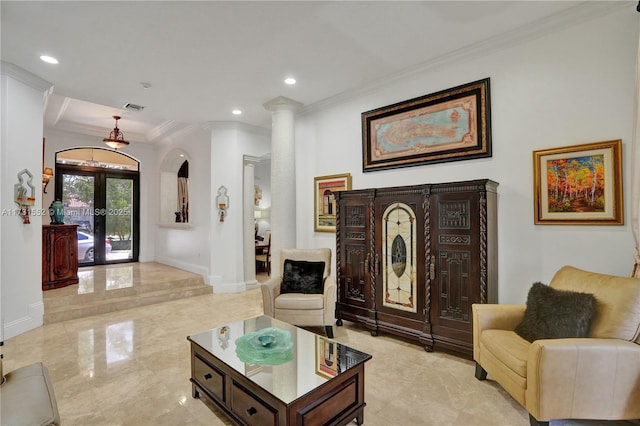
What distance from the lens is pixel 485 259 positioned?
9.29ft

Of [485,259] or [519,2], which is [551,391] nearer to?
[485,259]

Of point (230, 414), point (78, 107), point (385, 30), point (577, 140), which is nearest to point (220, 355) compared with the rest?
point (230, 414)

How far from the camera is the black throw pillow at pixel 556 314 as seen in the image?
2.07 meters

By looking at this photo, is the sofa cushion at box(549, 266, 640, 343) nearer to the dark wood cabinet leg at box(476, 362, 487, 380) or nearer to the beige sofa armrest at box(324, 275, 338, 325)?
the dark wood cabinet leg at box(476, 362, 487, 380)

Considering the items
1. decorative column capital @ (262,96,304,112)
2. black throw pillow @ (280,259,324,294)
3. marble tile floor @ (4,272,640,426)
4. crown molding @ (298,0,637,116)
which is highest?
crown molding @ (298,0,637,116)

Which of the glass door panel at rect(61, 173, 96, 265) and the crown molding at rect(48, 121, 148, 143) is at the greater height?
the crown molding at rect(48, 121, 148, 143)

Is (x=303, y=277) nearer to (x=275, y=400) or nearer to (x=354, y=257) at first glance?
(x=354, y=257)

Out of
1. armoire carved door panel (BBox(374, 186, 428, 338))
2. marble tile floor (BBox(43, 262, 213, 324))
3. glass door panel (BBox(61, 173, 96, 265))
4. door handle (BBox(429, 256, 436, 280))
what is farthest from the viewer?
glass door panel (BBox(61, 173, 96, 265))

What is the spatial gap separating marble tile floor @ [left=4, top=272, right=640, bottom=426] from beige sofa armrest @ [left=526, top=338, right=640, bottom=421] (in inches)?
9.0

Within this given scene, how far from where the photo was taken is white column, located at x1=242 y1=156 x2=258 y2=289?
19.6ft

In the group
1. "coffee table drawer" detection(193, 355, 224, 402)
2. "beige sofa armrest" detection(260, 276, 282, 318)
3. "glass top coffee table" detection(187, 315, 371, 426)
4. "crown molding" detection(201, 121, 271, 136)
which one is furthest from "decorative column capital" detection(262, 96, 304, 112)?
"coffee table drawer" detection(193, 355, 224, 402)

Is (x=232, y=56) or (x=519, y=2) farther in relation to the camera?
(x=232, y=56)

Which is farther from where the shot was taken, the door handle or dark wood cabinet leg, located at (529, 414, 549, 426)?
the door handle

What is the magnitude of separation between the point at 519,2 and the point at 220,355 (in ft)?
11.9
